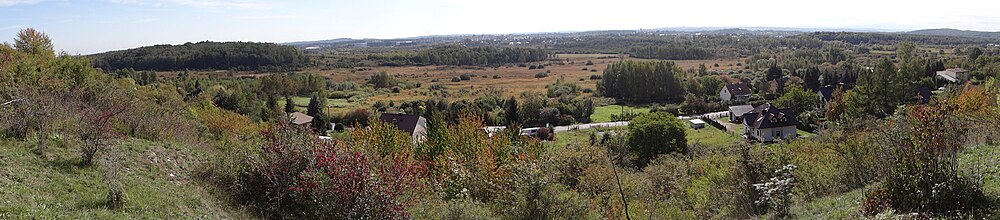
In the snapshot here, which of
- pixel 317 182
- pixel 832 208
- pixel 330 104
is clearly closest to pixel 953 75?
pixel 330 104

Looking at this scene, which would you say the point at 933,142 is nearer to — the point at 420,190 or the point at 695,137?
the point at 420,190

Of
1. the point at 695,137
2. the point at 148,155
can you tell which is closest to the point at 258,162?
the point at 148,155

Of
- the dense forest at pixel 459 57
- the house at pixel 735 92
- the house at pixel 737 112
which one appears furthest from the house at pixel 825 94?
the dense forest at pixel 459 57

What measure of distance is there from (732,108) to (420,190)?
44.5m

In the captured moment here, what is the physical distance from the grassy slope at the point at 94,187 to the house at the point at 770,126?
3691 cm

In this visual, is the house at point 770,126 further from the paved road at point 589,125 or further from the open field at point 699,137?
the paved road at point 589,125

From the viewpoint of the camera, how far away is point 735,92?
211 feet

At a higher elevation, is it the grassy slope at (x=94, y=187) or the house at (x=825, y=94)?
the grassy slope at (x=94, y=187)

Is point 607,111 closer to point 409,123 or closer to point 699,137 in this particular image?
point 699,137

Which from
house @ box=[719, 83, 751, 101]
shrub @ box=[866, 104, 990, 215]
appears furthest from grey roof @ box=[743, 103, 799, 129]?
shrub @ box=[866, 104, 990, 215]

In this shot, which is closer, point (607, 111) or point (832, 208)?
point (832, 208)

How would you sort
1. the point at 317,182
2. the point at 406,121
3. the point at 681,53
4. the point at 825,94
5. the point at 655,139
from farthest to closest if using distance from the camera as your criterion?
the point at 681,53 → the point at 825,94 → the point at 406,121 → the point at 655,139 → the point at 317,182

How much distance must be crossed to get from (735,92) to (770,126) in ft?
79.9

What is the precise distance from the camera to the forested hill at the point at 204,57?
332 ft
